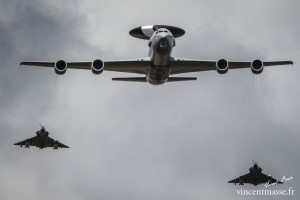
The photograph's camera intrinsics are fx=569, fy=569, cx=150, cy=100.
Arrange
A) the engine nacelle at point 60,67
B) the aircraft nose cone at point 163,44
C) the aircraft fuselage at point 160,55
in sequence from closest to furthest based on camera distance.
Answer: the aircraft nose cone at point 163,44 → the aircraft fuselage at point 160,55 → the engine nacelle at point 60,67

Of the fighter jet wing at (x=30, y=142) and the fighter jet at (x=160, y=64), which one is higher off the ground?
the fighter jet at (x=160, y=64)

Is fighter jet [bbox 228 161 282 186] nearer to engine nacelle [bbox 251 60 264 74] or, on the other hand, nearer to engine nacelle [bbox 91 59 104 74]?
engine nacelle [bbox 251 60 264 74]

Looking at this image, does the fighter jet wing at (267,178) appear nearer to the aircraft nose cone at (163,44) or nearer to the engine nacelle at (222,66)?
the engine nacelle at (222,66)

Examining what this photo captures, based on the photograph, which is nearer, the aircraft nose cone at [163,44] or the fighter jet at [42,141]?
the aircraft nose cone at [163,44]

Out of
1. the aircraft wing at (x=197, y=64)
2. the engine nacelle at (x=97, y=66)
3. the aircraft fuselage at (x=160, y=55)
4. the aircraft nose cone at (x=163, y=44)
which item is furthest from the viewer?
the aircraft wing at (x=197, y=64)

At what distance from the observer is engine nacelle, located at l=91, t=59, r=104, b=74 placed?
172 ft

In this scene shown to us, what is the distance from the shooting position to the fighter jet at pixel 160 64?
51.2 meters

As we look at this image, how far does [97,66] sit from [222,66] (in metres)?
11.6

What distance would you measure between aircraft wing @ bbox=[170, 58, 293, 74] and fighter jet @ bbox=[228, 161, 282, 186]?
18.1m

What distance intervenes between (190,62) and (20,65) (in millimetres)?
16190

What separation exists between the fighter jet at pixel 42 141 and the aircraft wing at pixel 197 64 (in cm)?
2233

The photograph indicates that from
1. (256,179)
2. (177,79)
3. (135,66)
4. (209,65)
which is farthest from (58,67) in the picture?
(256,179)

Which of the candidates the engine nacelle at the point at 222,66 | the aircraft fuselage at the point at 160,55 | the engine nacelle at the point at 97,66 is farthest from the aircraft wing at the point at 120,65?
the engine nacelle at the point at 222,66

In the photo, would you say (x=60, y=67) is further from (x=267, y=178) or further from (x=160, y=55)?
(x=267, y=178)
